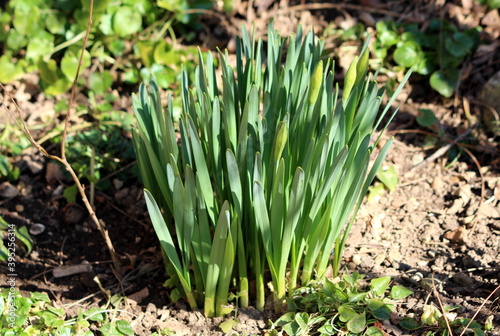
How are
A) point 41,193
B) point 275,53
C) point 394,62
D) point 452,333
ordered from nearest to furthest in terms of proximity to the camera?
1. point 452,333
2. point 275,53
3. point 41,193
4. point 394,62

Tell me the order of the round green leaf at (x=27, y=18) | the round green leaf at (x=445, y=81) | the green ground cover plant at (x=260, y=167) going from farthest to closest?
the round green leaf at (x=27, y=18)
the round green leaf at (x=445, y=81)
the green ground cover plant at (x=260, y=167)

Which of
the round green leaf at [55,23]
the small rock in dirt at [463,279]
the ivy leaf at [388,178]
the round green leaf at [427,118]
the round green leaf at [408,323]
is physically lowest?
the round green leaf at [408,323]

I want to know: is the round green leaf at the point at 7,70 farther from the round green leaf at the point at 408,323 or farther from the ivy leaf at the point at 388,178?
the round green leaf at the point at 408,323

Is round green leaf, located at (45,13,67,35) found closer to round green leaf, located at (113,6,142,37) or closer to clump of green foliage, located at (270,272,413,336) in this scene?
round green leaf, located at (113,6,142,37)

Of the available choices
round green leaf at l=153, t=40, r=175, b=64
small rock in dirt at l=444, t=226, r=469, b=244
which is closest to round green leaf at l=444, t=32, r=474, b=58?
small rock in dirt at l=444, t=226, r=469, b=244

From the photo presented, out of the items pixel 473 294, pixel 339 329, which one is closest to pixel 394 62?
pixel 473 294

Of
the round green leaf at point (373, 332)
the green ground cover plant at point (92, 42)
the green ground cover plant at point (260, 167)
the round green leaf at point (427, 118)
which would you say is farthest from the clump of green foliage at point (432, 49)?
the round green leaf at point (373, 332)

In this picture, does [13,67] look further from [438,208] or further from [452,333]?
[452,333]
